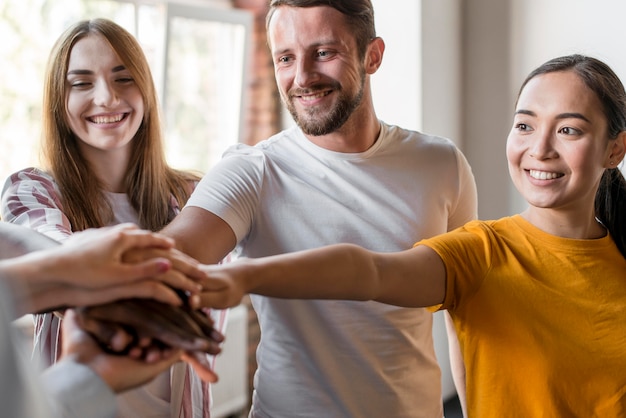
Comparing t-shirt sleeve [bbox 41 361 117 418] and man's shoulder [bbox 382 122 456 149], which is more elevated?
man's shoulder [bbox 382 122 456 149]

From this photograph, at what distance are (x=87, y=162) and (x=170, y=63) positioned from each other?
1.88m

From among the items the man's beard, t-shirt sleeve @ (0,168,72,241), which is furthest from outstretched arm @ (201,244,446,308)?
t-shirt sleeve @ (0,168,72,241)

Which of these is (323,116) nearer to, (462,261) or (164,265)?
(462,261)

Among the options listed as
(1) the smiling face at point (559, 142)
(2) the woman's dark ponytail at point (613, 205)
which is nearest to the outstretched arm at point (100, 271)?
(1) the smiling face at point (559, 142)

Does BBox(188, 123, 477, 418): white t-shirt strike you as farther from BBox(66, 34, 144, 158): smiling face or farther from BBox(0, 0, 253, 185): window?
BBox(0, 0, 253, 185): window

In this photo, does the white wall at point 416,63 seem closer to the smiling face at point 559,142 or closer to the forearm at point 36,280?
the smiling face at point 559,142

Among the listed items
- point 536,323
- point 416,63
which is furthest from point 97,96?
point 416,63

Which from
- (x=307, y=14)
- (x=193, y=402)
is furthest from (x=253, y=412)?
(x=307, y=14)

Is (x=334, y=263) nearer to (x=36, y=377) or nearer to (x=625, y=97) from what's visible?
(x=36, y=377)

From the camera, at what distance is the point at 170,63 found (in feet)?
12.7

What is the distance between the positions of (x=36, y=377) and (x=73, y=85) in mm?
1438

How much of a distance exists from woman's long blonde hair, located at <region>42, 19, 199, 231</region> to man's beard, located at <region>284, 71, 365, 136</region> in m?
0.52

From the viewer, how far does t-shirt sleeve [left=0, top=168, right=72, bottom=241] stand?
5.73ft

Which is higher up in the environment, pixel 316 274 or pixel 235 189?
pixel 235 189
